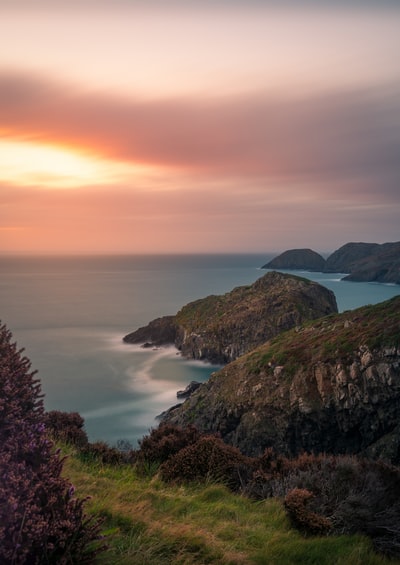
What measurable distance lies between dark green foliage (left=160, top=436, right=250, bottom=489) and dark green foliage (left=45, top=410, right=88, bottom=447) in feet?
11.4

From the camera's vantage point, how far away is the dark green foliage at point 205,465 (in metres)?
12.5

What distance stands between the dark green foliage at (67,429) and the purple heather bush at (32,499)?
29.1 feet

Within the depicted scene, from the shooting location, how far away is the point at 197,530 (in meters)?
7.71

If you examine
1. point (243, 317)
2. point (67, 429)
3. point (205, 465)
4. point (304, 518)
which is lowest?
point (243, 317)

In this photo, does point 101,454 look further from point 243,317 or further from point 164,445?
point 243,317

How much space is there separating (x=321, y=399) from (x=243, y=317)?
48.9 meters

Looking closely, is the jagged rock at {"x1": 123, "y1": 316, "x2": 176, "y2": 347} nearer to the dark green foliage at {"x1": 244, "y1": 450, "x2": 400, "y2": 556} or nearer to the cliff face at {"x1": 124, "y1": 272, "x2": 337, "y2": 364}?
the cliff face at {"x1": 124, "y1": 272, "x2": 337, "y2": 364}

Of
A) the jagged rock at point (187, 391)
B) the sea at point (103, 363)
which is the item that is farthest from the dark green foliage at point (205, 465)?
the jagged rock at point (187, 391)

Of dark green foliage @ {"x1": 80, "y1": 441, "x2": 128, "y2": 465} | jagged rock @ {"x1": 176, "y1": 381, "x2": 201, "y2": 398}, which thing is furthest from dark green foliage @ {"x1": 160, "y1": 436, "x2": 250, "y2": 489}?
jagged rock @ {"x1": 176, "y1": 381, "x2": 201, "y2": 398}

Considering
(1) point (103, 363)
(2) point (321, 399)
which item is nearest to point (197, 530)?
(2) point (321, 399)

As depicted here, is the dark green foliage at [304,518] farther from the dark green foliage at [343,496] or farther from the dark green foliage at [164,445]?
the dark green foliage at [164,445]

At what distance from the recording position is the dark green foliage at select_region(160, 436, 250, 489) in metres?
12.5

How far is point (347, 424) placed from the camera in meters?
42.8

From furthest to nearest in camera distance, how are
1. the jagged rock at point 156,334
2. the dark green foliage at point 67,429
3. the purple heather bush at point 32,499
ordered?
the jagged rock at point 156,334
the dark green foliage at point 67,429
the purple heather bush at point 32,499
